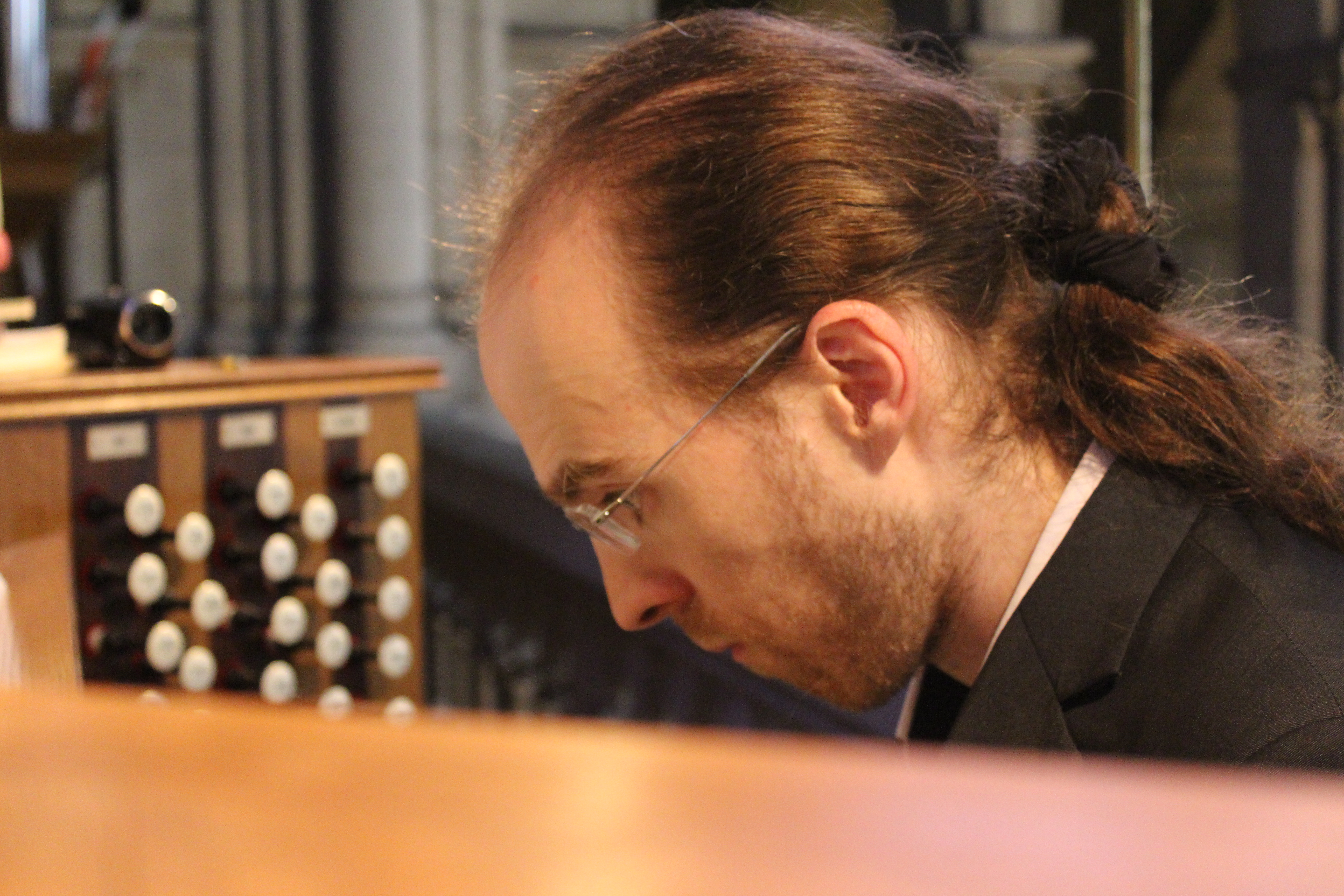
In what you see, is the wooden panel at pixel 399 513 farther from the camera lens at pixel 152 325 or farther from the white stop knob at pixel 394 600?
the camera lens at pixel 152 325

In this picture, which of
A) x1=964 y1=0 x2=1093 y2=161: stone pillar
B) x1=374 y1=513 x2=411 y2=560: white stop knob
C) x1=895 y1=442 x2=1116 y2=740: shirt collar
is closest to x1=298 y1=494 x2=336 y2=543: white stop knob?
x1=374 y1=513 x2=411 y2=560: white stop knob

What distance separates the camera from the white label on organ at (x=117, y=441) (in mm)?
2238

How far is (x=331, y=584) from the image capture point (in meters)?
2.51

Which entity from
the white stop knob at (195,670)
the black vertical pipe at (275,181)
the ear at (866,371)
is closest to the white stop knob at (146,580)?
the white stop knob at (195,670)

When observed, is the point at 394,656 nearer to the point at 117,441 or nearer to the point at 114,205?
the point at 117,441

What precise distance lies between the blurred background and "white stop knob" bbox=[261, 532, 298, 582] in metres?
0.79

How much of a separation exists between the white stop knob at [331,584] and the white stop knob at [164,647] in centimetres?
29

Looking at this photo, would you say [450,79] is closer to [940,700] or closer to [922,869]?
[940,700]

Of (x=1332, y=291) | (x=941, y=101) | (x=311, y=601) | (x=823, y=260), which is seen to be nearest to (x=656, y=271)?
(x=823, y=260)

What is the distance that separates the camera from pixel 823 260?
1.38 metres

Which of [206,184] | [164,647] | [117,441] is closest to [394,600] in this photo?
[164,647]

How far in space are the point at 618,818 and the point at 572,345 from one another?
1.17 m

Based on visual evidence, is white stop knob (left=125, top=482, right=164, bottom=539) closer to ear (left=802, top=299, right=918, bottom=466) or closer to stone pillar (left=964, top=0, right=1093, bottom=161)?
ear (left=802, top=299, right=918, bottom=466)

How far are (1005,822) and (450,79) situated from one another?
6.70m
